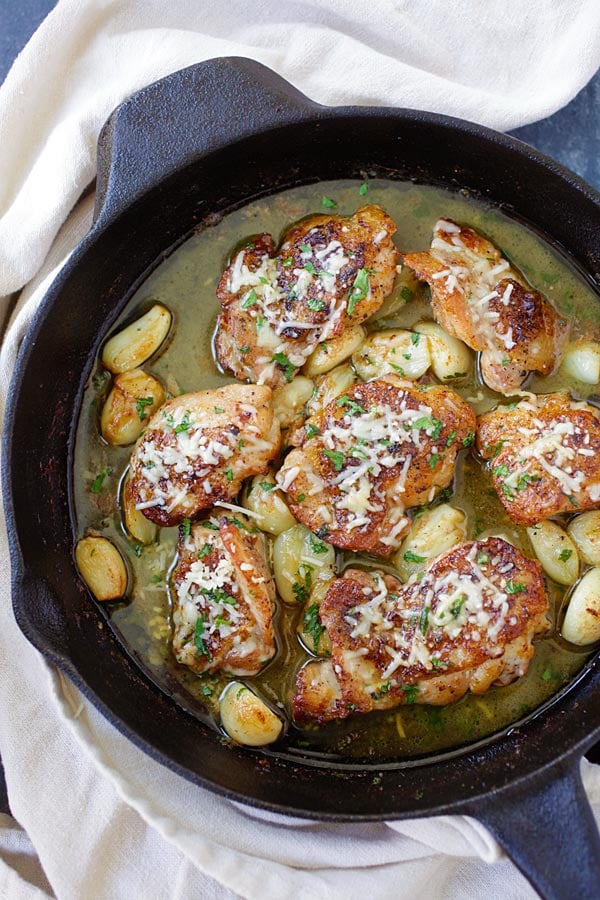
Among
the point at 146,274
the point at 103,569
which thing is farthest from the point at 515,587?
the point at 146,274

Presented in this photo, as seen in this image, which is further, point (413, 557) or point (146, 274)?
point (146, 274)

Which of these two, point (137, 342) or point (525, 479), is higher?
point (137, 342)

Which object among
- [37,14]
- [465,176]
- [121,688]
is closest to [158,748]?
[121,688]

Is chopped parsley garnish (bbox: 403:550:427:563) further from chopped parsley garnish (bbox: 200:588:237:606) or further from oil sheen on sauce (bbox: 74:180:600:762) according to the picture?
chopped parsley garnish (bbox: 200:588:237:606)

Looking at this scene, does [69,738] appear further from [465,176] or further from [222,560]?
[465,176]

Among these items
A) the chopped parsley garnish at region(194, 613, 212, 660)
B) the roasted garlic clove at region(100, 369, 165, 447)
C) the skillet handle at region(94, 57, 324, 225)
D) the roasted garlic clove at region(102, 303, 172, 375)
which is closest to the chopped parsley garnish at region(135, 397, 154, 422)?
the roasted garlic clove at region(100, 369, 165, 447)

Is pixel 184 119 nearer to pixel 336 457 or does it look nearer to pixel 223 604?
pixel 336 457
